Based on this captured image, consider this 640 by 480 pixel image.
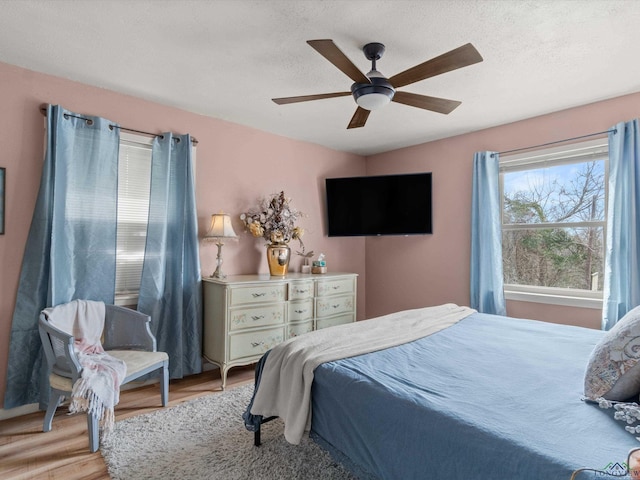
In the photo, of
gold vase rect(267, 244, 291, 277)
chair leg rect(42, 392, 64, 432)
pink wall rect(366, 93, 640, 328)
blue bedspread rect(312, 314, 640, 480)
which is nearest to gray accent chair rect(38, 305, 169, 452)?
chair leg rect(42, 392, 64, 432)

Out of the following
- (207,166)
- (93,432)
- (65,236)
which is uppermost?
(207,166)

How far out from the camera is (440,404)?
1312 mm

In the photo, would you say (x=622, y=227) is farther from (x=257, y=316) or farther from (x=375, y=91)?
(x=257, y=316)

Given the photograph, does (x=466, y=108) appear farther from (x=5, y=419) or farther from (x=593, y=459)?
(x=5, y=419)

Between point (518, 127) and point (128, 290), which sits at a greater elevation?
point (518, 127)

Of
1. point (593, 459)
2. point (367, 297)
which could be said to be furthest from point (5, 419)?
point (367, 297)

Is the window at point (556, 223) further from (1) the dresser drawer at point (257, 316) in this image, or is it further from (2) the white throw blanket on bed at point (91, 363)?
(2) the white throw blanket on bed at point (91, 363)

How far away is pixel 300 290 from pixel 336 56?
88.6 inches

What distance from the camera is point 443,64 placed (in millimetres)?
1848

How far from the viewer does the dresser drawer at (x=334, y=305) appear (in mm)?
3707

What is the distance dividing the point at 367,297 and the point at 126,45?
385 centimetres

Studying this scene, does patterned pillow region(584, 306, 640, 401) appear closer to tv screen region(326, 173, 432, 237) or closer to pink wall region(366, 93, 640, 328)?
pink wall region(366, 93, 640, 328)

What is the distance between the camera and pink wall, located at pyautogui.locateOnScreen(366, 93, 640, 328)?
10.3 feet

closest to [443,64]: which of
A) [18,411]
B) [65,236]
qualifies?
[65,236]
